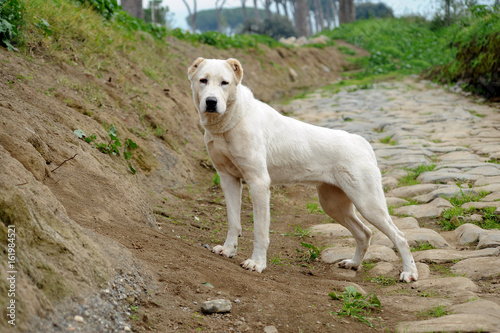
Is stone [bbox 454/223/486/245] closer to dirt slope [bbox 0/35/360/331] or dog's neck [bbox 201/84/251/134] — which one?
dirt slope [bbox 0/35/360/331]

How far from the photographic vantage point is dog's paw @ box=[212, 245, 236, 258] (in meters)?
4.97

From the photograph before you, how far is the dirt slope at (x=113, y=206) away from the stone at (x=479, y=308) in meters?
1.15

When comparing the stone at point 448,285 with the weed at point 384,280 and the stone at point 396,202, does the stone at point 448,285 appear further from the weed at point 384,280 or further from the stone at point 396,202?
the stone at point 396,202

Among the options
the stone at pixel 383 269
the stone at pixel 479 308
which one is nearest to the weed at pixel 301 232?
the stone at pixel 383 269

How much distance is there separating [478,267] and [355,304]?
1.59 meters

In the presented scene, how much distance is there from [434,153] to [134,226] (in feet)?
→ 20.5

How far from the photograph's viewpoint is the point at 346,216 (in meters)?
5.39

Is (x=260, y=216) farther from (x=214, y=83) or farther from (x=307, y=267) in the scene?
(x=214, y=83)

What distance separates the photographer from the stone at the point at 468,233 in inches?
207

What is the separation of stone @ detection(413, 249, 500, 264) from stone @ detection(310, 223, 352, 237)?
114 cm

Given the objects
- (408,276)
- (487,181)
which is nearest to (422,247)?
(408,276)

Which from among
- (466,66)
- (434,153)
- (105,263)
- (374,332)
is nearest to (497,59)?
(466,66)

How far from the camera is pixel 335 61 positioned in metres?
23.1

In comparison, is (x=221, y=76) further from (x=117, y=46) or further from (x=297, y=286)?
(x=117, y=46)
